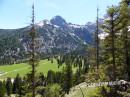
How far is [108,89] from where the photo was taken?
145 ft

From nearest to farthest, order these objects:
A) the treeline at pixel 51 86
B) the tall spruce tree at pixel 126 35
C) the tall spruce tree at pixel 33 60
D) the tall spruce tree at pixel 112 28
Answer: the tall spruce tree at pixel 33 60
the treeline at pixel 51 86
the tall spruce tree at pixel 112 28
the tall spruce tree at pixel 126 35

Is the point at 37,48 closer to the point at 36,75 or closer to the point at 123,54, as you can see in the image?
the point at 36,75

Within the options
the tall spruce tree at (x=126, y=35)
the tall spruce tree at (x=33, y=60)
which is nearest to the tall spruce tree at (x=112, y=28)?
the tall spruce tree at (x=126, y=35)

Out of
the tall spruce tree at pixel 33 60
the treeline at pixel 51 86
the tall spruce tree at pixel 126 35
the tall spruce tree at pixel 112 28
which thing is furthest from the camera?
the tall spruce tree at pixel 126 35

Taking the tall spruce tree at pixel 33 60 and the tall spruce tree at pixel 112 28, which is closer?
the tall spruce tree at pixel 33 60

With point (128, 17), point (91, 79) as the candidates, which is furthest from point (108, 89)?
point (128, 17)

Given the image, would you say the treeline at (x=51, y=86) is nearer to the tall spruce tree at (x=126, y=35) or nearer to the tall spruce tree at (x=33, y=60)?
the tall spruce tree at (x=33, y=60)

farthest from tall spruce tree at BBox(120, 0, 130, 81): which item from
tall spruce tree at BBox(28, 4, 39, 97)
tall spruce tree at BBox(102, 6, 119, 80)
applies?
tall spruce tree at BBox(28, 4, 39, 97)

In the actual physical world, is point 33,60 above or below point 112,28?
below

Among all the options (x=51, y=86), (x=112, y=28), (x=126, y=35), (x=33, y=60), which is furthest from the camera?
(x=51, y=86)

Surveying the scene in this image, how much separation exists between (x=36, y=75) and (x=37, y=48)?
372 cm

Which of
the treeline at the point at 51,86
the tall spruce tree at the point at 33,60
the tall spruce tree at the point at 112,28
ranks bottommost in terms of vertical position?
the treeline at the point at 51,86

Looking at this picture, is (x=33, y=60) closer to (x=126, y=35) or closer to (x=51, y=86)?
(x=126, y=35)

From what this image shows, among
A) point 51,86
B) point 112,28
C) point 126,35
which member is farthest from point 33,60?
point 51,86
